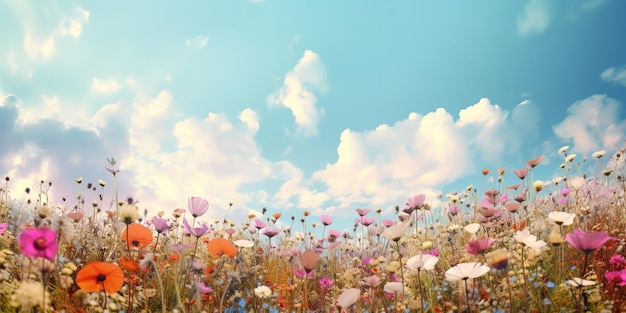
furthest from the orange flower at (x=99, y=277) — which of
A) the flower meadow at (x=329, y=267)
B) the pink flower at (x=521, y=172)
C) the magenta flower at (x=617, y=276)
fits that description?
the pink flower at (x=521, y=172)

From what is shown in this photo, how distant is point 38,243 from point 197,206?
1.69 m

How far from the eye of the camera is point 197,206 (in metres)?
3.22

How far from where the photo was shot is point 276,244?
666cm

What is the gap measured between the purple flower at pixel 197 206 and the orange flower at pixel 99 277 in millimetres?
877

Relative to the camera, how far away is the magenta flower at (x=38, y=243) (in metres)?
1.53

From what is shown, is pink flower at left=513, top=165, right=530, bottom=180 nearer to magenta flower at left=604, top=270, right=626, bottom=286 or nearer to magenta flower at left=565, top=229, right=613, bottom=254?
magenta flower at left=604, top=270, right=626, bottom=286

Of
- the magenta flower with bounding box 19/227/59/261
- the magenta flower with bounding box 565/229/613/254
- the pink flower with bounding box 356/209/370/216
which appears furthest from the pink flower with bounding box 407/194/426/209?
the magenta flower with bounding box 19/227/59/261

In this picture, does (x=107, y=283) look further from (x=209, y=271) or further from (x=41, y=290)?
(x=209, y=271)

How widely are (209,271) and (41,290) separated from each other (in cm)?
197

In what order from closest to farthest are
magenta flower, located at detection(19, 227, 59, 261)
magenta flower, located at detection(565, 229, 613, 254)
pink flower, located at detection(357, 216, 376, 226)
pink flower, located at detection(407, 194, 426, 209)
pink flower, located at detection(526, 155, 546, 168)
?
magenta flower, located at detection(19, 227, 59, 261)
magenta flower, located at detection(565, 229, 613, 254)
pink flower, located at detection(407, 194, 426, 209)
pink flower, located at detection(526, 155, 546, 168)
pink flower, located at detection(357, 216, 376, 226)

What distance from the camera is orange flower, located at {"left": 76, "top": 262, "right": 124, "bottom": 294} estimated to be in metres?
2.24

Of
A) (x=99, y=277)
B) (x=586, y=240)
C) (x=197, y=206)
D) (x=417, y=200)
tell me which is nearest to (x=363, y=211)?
(x=417, y=200)

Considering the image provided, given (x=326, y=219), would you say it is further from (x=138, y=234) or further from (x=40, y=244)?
(x=40, y=244)

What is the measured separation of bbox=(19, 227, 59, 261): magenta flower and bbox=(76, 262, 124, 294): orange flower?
72cm
